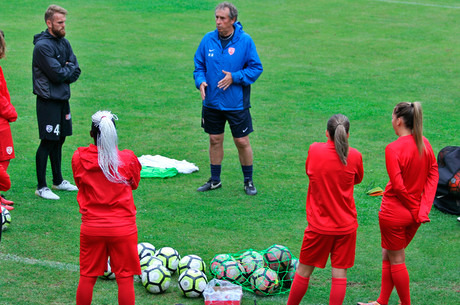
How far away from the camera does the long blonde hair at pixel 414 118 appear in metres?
5.78

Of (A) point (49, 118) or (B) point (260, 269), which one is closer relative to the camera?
(B) point (260, 269)

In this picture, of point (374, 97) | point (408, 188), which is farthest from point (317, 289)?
point (374, 97)

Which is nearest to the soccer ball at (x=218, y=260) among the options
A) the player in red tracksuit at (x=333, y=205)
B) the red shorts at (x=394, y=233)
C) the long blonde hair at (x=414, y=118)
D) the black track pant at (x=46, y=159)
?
the player in red tracksuit at (x=333, y=205)

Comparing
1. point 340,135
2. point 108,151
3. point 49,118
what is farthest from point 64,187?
point 340,135

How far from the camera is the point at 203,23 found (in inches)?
849

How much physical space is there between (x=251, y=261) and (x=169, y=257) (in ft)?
2.97

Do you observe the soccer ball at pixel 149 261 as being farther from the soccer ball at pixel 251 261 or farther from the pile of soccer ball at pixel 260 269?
the soccer ball at pixel 251 261

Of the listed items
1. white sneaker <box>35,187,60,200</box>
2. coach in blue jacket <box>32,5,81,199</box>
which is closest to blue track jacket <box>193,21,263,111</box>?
coach in blue jacket <box>32,5,81,199</box>

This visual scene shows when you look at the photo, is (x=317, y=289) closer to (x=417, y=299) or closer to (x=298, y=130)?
(x=417, y=299)

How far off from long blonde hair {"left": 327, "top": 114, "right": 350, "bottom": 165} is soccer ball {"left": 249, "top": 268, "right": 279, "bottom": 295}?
1607 mm

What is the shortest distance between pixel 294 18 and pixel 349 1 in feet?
13.5

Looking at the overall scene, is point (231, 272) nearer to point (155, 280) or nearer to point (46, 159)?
point (155, 280)

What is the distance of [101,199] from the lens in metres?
5.39

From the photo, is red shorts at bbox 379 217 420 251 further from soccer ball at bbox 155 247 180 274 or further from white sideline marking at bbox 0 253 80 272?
white sideline marking at bbox 0 253 80 272
